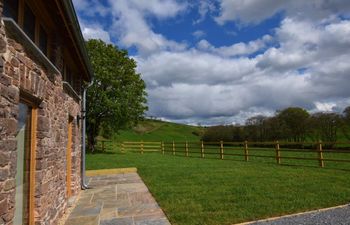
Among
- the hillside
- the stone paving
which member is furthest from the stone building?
the hillside

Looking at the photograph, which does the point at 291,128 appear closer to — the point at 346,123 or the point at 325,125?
the point at 325,125

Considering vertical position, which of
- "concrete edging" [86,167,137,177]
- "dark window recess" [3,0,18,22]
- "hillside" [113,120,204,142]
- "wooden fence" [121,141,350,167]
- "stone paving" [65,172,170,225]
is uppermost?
"hillside" [113,120,204,142]

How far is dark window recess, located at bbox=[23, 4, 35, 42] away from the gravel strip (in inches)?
157

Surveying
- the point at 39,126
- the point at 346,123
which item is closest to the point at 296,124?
the point at 346,123

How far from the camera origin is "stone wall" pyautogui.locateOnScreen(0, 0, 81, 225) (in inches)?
119

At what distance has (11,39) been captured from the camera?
3277 millimetres

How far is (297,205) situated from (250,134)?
29466mm

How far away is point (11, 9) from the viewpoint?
354 cm

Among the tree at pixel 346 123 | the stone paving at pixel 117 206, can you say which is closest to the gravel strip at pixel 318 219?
the stone paving at pixel 117 206

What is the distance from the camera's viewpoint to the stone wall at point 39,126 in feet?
9.89

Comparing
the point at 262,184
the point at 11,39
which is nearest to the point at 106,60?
the point at 262,184

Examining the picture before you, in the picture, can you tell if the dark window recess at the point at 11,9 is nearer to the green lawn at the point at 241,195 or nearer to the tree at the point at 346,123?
the green lawn at the point at 241,195

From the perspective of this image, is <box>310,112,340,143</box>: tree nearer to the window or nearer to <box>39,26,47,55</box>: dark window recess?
<box>39,26,47,55</box>: dark window recess

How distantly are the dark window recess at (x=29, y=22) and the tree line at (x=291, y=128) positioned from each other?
3206 cm
